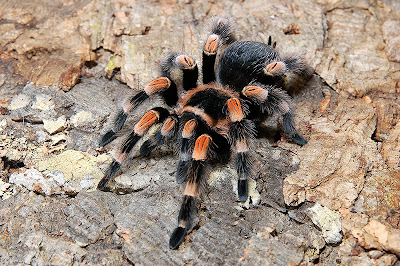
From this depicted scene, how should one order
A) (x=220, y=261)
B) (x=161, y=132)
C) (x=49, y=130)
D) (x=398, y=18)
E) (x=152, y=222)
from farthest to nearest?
(x=398, y=18), (x=49, y=130), (x=161, y=132), (x=152, y=222), (x=220, y=261)

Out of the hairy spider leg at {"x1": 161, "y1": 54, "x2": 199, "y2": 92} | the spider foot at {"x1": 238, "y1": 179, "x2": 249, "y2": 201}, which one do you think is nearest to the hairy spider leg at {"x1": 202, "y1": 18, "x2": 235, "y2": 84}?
the hairy spider leg at {"x1": 161, "y1": 54, "x2": 199, "y2": 92}

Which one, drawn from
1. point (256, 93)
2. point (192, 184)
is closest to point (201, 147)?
point (192, 184)

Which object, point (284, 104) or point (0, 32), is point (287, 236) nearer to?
point (284, 104)

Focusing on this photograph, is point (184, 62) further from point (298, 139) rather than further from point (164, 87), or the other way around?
point (298, 139)

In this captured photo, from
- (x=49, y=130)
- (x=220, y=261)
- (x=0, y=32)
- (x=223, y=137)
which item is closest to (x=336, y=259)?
(x=220, y=261)

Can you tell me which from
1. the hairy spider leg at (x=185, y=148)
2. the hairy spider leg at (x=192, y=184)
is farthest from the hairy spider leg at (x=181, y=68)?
the hairy spider leg at (x=192, y=184)

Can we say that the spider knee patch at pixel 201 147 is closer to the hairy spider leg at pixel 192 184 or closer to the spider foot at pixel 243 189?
the hairy spider leg at pixel 192 184
